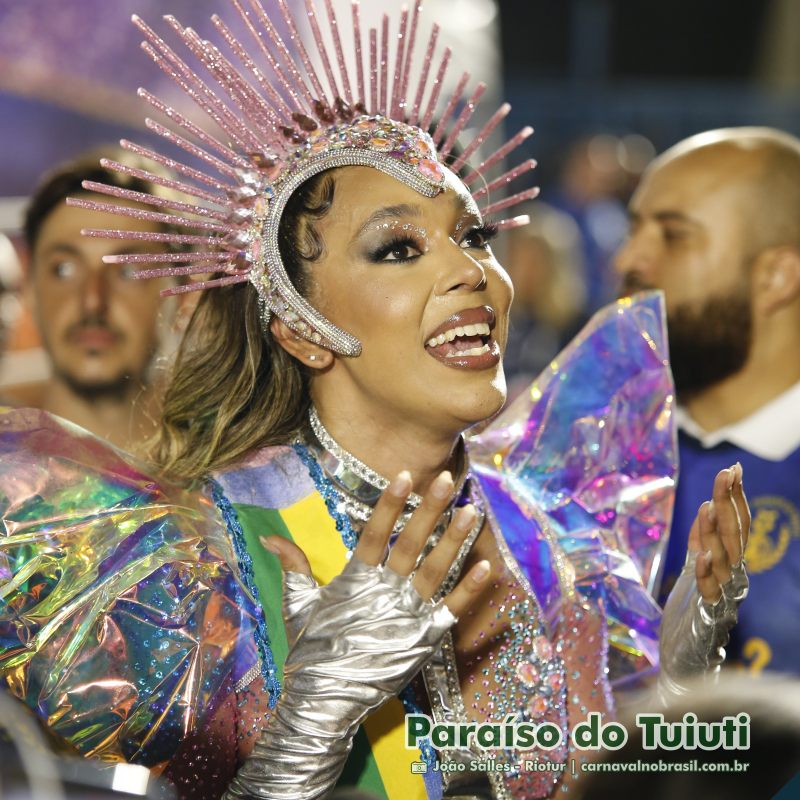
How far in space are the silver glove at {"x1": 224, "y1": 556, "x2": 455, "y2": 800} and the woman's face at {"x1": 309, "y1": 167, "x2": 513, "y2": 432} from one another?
40 centimetres

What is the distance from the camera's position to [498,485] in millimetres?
2361

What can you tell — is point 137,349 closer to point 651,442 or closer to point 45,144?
point 45,144

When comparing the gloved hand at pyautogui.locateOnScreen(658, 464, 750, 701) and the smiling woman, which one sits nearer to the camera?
the smiling woman

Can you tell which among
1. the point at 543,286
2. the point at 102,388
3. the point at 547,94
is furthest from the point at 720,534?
the point at 547,94

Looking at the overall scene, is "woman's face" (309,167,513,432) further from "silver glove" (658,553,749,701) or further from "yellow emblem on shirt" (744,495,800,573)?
"yellow emblem on shirt" (744,495,800,573)

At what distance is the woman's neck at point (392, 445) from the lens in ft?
6.86

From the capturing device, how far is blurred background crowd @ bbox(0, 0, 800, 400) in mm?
3957

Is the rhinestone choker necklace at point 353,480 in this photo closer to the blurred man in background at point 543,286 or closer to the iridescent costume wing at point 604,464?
the iridescent costume wing at point 604,464

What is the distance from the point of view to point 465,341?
2.03 meters

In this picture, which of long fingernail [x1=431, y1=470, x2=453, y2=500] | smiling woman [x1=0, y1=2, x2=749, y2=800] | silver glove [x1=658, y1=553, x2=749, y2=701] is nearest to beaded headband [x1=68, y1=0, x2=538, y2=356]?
smiling woman [x1=0, y1=2, x2=749, y2=800]

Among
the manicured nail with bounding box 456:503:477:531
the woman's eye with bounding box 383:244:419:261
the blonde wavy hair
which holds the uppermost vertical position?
the woman's eye with bounding box 383:244:419:261

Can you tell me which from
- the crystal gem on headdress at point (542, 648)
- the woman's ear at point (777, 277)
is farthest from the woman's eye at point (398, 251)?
the woman's ear at point (777, 277)

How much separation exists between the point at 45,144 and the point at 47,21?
0.42 m

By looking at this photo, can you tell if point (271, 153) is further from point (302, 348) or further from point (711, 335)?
point (711, 335)
